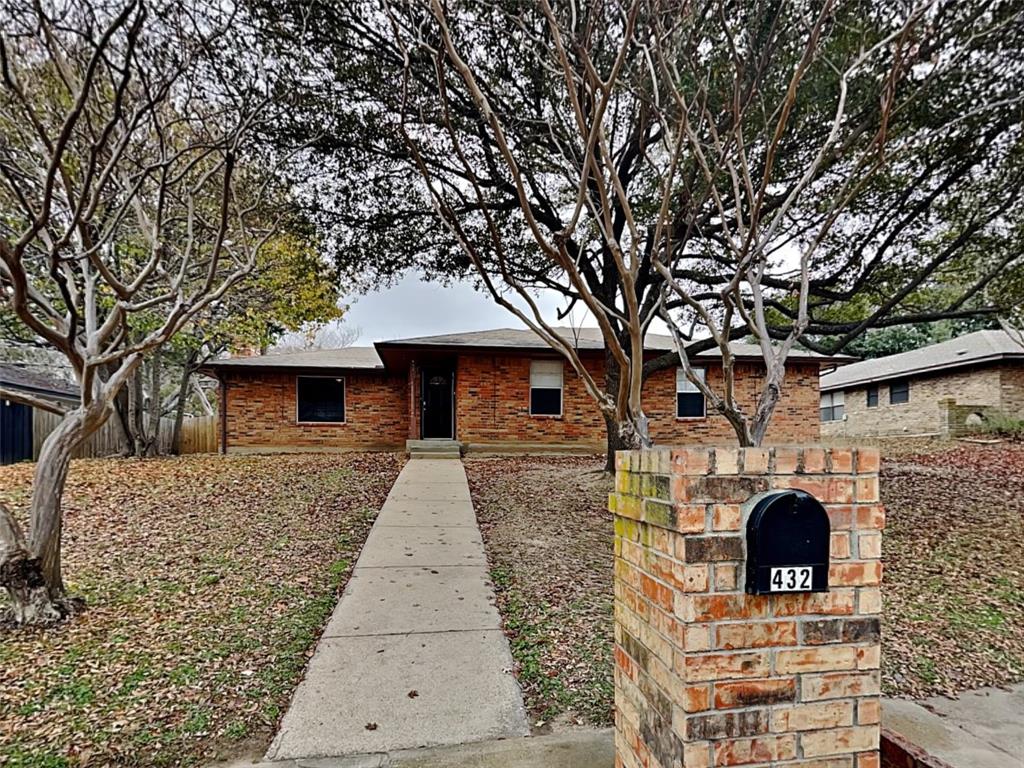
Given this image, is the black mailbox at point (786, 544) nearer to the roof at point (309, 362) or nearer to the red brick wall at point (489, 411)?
the red brick wall at point (489, 411)

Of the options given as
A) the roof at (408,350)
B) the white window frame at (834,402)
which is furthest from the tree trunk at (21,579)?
the white window frame at (834,402)

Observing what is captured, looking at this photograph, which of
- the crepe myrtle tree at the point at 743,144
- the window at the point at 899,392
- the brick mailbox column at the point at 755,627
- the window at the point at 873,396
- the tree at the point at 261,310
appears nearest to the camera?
the brick mailbox column at the point at 755,627

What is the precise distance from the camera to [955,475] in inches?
380

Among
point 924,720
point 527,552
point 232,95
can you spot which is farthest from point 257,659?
point 232,95

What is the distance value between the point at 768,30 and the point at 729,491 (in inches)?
222

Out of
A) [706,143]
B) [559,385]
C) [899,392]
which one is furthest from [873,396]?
[706,143]

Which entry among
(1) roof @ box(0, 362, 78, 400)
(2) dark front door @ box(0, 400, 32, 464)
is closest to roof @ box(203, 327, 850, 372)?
(2) dark front door @ box(0, 400, 32, 464)

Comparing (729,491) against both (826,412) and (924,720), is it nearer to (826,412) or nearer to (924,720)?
(924,720)

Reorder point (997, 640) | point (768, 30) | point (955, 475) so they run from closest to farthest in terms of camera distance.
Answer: point (997, 640), point (768, 30), point (955, 475)

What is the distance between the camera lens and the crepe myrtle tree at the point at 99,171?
3.71 m

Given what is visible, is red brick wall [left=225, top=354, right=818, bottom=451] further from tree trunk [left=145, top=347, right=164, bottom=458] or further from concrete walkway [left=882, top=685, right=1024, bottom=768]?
concrete walkway [left=882, top=685, right=1024, bottom=768]

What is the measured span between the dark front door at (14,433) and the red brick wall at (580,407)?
10.2 m

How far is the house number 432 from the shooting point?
146 cm

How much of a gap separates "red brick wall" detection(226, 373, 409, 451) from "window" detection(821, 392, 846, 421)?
17.5m
